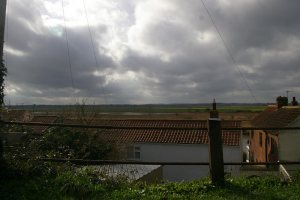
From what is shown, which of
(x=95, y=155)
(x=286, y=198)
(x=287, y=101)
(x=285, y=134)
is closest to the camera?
(x=286, y=198)

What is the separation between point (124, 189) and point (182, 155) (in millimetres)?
25971

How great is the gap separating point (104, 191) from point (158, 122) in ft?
108

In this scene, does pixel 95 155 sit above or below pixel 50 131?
below

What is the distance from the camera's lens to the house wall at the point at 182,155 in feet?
98.9

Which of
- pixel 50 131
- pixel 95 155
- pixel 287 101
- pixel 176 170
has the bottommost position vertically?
pixel 176 170

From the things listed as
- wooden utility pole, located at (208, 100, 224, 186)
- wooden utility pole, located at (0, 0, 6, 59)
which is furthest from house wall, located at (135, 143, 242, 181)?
wooden utility pole, located at (0, 0, 6, 59)

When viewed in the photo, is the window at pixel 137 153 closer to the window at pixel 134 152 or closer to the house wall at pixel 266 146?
the window at pixel 134 152

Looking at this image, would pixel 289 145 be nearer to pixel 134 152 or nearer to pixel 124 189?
pixel 124 189

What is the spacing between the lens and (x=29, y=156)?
688cm

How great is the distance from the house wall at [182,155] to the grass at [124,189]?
23.4 m

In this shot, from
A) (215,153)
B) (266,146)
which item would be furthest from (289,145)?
(215,153)

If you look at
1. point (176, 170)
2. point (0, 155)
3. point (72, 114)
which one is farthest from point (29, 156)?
point (176, 170)

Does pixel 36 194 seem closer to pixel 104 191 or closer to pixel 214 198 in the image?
pixel 104 191

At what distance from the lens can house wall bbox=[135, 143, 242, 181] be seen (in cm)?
3014
